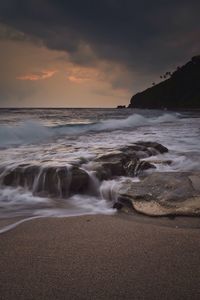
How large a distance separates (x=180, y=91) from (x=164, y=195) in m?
109

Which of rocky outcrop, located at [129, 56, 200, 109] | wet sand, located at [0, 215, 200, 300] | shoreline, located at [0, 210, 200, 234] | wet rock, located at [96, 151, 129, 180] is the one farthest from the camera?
rocky outcrop, located at [129, 56, 200, 109]

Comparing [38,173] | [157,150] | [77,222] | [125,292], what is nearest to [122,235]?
[77,222]

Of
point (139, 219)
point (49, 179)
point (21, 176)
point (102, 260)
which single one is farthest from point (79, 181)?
point (102, 260)

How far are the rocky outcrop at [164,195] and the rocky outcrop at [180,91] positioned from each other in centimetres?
9379

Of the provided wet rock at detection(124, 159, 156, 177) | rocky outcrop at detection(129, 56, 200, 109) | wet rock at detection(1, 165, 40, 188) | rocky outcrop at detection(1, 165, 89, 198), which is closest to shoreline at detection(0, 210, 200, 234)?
rocky outcrop at detection(1, 165, 89, 198)

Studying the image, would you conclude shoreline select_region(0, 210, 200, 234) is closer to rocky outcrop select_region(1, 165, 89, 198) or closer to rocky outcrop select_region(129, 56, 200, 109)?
rocky outcrop select_region(1, 165, 89, 198)

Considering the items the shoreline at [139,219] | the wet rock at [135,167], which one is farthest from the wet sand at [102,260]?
the wet rock at [135,167]

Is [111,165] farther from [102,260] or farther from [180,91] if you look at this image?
[180,91]

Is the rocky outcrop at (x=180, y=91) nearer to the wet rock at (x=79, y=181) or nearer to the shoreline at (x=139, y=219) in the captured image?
the wet rock at (x=79, y=181)

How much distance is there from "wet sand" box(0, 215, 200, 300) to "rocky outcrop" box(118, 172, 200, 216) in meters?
0.24

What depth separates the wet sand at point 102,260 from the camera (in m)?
1.73

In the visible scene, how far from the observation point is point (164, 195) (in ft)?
11.2

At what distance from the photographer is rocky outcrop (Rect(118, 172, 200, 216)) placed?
122 inches

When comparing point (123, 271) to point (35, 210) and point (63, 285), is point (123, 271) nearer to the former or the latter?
point (63, 285)
